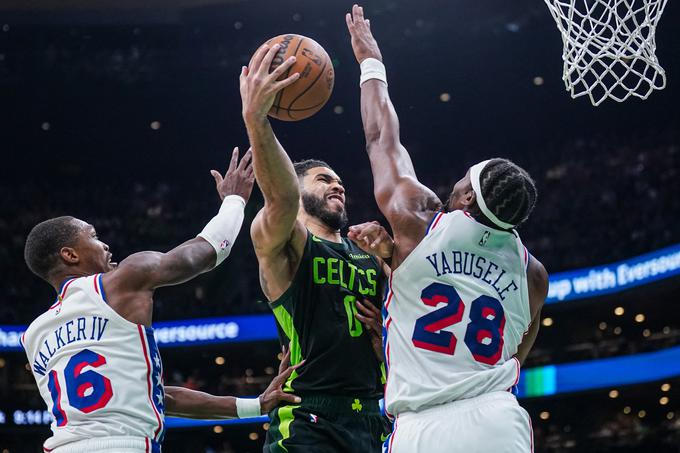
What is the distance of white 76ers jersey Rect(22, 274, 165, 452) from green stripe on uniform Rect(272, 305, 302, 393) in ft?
2.15

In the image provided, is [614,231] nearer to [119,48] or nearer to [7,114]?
[119,48]

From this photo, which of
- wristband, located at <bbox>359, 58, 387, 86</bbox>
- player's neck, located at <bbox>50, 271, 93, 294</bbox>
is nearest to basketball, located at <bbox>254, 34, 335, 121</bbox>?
wristband, located at <bbox>359, 58, 387, 86</bbox>

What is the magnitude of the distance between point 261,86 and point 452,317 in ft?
4.22

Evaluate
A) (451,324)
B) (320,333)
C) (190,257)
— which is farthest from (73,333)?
(451,324)

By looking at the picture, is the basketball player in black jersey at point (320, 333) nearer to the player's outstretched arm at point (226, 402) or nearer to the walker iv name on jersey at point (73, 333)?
the player's outstretched arm at point (226, 402)

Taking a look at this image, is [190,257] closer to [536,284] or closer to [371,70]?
[371,70]

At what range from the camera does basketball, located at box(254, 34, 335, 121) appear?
156 inches

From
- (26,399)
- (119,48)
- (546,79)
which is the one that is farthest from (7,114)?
(546,79)

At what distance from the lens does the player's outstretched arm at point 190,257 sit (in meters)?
3.92

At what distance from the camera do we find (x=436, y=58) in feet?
61.3

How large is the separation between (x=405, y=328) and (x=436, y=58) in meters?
15.7

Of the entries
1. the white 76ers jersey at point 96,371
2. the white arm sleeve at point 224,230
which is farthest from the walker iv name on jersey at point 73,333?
the white arm sleeve at point 224,230

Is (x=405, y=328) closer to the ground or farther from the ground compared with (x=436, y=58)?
closer to the ground

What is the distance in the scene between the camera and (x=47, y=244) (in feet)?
13.7
